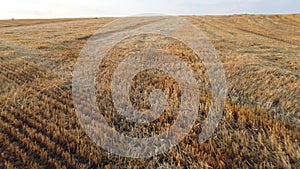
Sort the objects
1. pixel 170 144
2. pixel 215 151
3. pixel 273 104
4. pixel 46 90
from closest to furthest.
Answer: pixel 215 151 → pixel 170 144 → pixel 273 104 → pixel 46 90

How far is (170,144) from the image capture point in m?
4.23

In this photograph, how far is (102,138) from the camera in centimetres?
438

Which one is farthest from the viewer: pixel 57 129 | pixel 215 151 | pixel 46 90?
pixel 46 90

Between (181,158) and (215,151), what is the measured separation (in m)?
0.50

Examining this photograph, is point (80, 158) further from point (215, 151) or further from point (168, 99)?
point (168, 99)

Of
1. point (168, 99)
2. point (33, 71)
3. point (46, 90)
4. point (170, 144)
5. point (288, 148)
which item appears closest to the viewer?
point (288, 148)

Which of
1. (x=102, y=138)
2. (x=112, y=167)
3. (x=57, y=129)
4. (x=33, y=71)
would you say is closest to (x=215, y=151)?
(x=112, y=167)

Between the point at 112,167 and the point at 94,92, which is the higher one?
the point at 94,92

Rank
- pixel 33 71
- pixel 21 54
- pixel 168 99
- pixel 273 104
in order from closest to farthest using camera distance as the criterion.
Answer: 1. pixel 273 104
2. pixel 168 99
3. pixel 33 71
4. pixel 21 54

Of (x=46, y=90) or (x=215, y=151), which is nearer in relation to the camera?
(x=215, y=151)

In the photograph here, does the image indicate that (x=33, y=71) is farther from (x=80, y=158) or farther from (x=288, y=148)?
(x=288, y=148)

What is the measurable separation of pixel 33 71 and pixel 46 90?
7.49 ft

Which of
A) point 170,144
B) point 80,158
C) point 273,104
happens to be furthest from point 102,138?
point 273,104

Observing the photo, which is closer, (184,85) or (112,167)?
(112,167)
